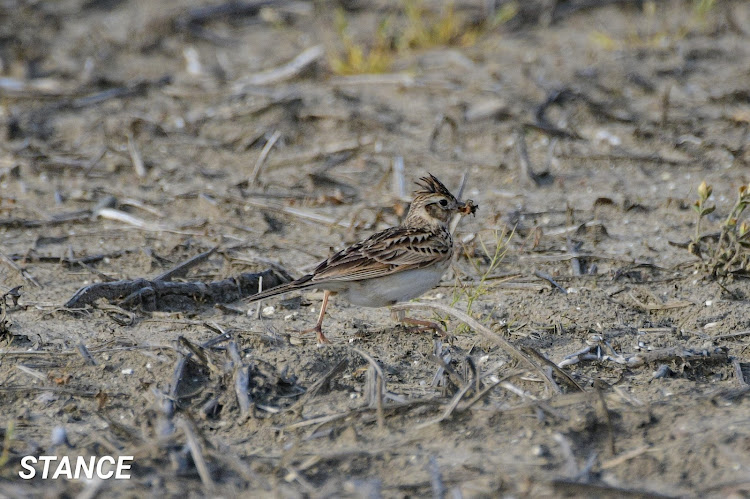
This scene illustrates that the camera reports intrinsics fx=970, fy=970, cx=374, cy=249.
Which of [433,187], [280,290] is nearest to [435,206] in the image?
[433,187]

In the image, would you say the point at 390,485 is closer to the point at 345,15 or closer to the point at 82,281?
the point at 82,281

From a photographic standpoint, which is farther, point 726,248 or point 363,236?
point 363,236

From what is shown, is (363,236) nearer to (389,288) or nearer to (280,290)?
(389,288)

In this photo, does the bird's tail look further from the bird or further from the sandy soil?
the sandy soil

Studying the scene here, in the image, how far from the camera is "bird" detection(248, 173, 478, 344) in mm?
6059

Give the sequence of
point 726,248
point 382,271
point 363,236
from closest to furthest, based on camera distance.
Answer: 1. point 382,271
2. point 726,248
3. point 363,236

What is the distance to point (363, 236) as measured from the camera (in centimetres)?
799

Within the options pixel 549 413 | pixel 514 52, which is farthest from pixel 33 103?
pixel 549 413

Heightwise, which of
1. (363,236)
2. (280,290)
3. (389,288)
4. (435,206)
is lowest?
(363,236)

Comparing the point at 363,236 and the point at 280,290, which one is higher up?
the point at 280,290

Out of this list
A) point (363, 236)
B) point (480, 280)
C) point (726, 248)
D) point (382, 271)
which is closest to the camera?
point (382, 271)

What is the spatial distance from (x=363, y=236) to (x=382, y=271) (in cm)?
185

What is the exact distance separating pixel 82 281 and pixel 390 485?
11.9 feet

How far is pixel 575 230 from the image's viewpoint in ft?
25.6
